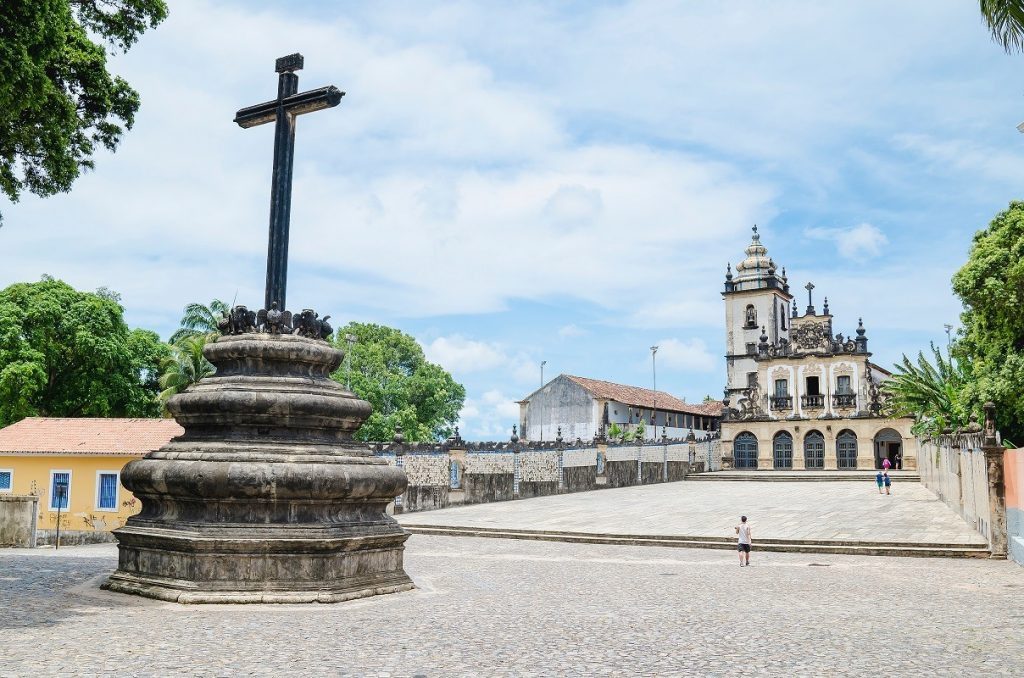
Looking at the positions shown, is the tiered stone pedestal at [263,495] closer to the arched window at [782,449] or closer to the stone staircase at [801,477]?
the stone staircase at [801,477]

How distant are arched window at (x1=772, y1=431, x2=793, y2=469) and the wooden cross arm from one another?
4354 centimetres

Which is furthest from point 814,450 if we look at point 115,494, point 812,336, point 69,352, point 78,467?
point 78,467


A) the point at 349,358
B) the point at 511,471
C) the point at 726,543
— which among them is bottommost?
the point at 726,543

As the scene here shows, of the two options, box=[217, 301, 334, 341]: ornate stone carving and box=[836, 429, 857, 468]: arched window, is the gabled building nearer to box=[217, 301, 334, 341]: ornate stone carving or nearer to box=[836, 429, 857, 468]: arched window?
box=[836, 429, 857, 468]: arched window

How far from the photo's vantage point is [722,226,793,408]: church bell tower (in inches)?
2266

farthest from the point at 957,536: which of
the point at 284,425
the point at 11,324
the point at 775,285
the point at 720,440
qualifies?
the point at 775,285

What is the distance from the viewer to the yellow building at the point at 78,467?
21.3 m

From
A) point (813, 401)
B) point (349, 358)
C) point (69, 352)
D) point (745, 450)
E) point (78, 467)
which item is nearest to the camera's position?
point (78, 467)

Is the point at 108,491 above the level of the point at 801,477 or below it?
below

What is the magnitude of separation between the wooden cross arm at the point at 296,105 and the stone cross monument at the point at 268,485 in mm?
95

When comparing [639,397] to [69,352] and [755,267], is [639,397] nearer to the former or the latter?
[755,267]

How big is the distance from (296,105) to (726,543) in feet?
35.1

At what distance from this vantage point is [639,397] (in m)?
60.7

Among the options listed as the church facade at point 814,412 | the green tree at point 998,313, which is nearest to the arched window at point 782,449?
the church facade at point 814,412
